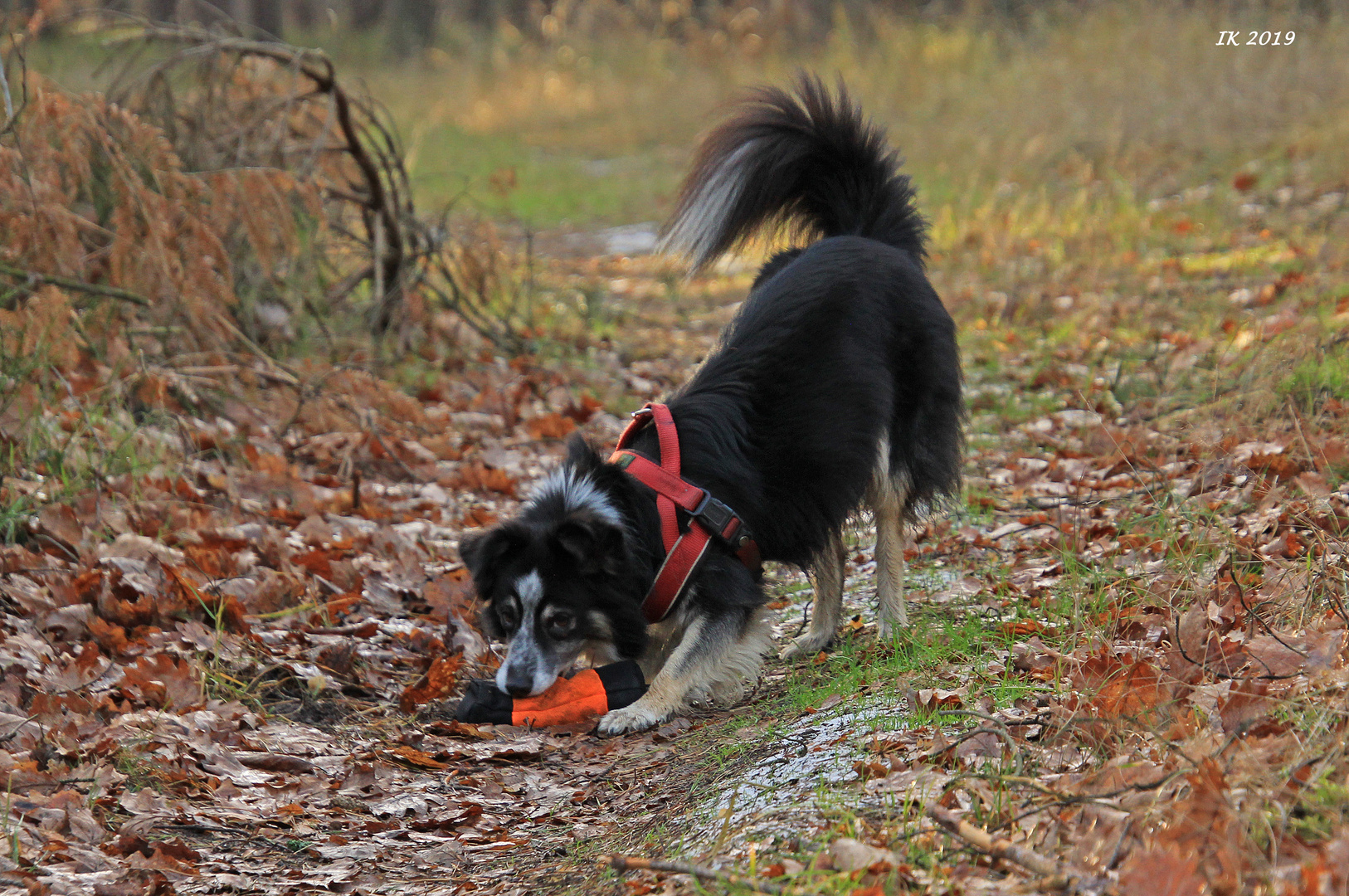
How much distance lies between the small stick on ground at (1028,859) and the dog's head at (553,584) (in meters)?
1.72

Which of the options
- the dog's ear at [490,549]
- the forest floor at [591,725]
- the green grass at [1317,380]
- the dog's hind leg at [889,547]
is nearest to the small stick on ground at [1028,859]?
the forest floor at [591,725]

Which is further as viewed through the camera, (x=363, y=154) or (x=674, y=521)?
(x=363, y=154)

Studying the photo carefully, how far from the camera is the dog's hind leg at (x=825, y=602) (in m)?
4.66

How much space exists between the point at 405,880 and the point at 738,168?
3250 millimetres

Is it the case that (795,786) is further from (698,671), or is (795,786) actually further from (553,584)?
(553,584)

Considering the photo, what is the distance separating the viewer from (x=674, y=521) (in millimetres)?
4129

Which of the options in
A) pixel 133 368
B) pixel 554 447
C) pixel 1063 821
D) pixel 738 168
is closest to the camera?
pixel 1063 821

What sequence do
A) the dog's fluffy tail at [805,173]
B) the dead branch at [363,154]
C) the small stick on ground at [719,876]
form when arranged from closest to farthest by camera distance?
the small stick on ground at [719,876] → the dog's fluffy tail at [805,173] → the dead branch at [363,154]

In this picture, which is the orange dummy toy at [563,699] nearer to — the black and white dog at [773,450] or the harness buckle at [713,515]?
the black and white dog at [773,450]

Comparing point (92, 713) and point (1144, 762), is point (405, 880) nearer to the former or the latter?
point (92, 713)

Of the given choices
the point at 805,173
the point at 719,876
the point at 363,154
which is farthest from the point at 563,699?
the point at 363,154

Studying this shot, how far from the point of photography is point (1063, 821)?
2492mm

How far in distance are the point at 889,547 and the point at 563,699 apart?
146cm

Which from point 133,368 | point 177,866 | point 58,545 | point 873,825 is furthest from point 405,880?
point 133,368
